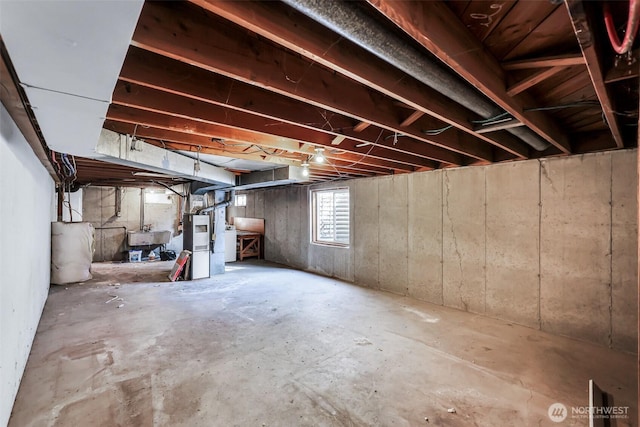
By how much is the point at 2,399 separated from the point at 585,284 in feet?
16.5

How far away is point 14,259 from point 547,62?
11.9 feet

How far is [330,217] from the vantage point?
6355 mm

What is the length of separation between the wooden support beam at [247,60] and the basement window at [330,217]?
385 centimetres

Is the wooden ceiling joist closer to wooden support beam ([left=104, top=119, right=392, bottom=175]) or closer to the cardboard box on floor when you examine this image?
wooden support beam ([left=104, top=119, right=392, bottom=175])

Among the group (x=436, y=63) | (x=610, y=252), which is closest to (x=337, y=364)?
(x=436, y=63)

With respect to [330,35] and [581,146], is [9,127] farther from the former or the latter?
[581,146]

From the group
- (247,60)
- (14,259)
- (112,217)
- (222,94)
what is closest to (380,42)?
(247,60)

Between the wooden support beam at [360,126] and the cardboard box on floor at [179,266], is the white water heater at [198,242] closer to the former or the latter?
the cardboard box on floor at [179,266]

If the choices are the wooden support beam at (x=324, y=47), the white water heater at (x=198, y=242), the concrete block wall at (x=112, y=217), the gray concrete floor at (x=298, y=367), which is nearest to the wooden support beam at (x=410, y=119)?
the wooden support beam at (x=324, y=47)

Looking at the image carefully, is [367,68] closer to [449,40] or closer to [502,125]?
[449,40]

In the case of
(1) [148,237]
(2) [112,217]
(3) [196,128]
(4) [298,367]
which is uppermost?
(3) [196,128]

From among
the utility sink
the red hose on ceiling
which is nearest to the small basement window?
the utility sink

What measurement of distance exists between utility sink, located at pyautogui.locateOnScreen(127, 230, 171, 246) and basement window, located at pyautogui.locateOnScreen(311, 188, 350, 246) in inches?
183

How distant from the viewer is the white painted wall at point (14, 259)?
5.79 ft
